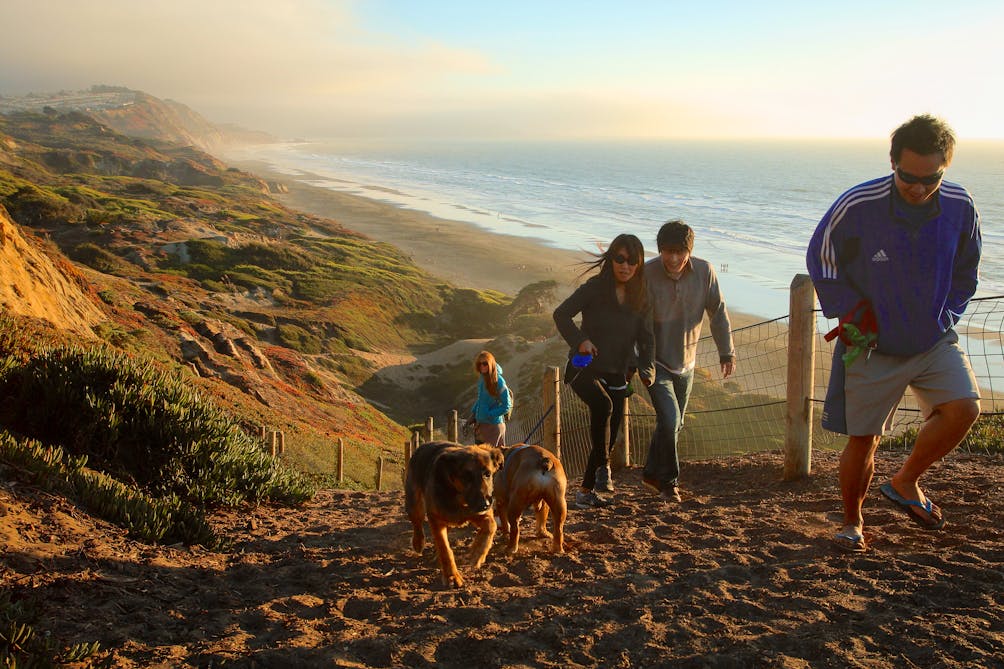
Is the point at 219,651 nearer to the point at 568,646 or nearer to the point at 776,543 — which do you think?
the point at 568,646

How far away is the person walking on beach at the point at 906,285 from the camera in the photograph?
4.46 meters

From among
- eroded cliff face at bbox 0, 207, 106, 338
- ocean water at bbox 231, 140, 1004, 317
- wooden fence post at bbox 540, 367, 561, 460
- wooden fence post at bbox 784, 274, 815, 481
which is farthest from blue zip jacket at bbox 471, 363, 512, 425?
ocean water at bbox 231, 140, 1004, 317

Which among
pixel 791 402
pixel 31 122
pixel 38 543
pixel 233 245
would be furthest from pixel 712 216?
pixel 31 122

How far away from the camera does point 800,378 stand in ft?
23.1

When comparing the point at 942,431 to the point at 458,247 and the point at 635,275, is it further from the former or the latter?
the point at 458,247

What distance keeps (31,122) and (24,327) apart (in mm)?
145338

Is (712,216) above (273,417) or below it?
above

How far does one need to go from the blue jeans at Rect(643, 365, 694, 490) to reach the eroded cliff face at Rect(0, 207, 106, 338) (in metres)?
9.23

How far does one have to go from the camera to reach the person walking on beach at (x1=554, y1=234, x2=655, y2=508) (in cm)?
603

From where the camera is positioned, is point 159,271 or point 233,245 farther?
point 233,245

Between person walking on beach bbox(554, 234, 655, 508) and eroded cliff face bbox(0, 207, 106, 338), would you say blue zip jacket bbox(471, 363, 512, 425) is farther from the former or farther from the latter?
eroded cliff face bbox(0, 207, 106, 338)

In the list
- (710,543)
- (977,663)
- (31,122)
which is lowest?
(710,543)

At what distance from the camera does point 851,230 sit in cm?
465

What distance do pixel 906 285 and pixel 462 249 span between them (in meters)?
55.9
